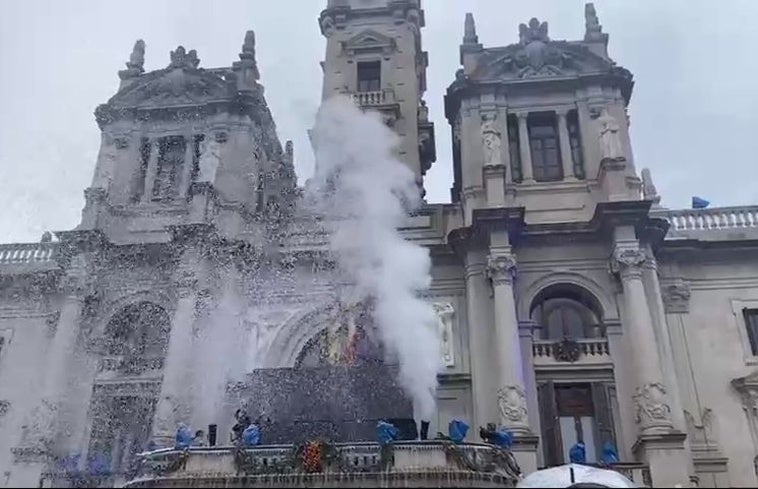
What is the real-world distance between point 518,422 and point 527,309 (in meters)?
3.82

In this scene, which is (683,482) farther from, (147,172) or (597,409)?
(147,172)

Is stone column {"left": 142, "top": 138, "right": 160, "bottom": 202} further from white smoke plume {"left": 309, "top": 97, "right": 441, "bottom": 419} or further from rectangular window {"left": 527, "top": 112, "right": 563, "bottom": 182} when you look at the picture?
rectangular window {"left": 527, "top": 112, "right": 563, "bottom": 182}

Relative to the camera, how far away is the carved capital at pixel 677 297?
78.7 ft

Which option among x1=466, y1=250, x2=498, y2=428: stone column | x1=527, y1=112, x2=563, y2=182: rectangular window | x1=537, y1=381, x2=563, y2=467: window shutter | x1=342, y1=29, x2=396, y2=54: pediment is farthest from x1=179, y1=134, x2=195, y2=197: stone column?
x1=537, y1=381, x2=563, y2=467: window shutter

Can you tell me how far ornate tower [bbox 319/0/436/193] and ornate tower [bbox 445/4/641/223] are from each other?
1.89 metres

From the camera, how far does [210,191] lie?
26.2 meters

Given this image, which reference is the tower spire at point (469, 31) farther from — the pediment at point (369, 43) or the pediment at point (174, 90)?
the pediment at point (174, 90)

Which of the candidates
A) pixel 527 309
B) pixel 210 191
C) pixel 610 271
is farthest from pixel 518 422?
pixel 210 191

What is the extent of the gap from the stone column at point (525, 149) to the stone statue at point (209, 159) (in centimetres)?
1034

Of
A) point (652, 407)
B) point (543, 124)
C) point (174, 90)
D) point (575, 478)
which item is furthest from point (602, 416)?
point (174, 90)

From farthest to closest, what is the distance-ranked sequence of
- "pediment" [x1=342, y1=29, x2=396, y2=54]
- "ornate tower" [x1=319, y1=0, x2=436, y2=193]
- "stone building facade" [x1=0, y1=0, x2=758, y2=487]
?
"pediment" [x1=342, y1=29, x2=396, y2=54], "ornate tower" [x1=319, y1=0, x2=436, y2=193], "stone building facade" [x1=0, y1=0, x2=758, y2=487]

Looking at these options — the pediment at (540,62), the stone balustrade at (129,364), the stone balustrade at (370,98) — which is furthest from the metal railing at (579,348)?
the stone balustrade at (370,98)

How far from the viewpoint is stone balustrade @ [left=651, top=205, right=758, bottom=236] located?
25312 millimetres

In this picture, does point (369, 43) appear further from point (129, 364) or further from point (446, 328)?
point (129, 364)
